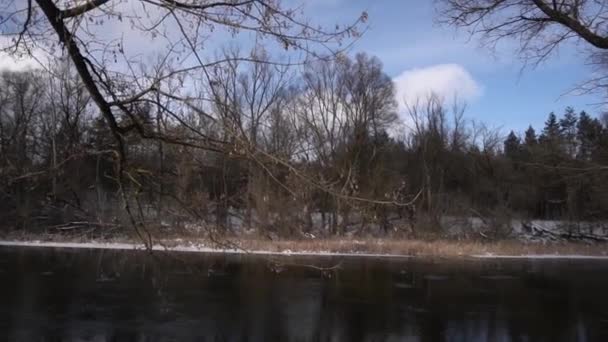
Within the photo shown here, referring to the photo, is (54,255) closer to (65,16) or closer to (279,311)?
(279,311)

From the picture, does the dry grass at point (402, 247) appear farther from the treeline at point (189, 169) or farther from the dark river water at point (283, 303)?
the dark river water at point (283, 303)

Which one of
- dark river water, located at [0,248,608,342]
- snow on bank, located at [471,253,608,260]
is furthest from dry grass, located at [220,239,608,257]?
dark river water, located at [0,248,608,342]

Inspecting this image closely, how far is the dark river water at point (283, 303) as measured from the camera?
39.7 feet

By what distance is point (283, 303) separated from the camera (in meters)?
15.6

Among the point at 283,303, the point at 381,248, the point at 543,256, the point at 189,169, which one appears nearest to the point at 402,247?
the point at 381,248

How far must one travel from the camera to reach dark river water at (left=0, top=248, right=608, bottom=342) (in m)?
12.1

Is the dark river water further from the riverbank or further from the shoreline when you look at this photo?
the riverbank

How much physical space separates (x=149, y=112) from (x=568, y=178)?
21.8 ft

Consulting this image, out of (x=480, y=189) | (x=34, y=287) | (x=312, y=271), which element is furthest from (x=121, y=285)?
(x=480, y=189)

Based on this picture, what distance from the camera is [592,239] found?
40938mm

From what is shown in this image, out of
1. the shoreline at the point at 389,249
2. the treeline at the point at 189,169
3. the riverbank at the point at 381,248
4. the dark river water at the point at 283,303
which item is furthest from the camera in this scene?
the riverbank at the point at 381,248

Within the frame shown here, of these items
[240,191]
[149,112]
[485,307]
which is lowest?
[485,307]

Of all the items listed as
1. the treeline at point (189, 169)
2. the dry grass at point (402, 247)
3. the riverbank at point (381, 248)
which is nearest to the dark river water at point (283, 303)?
the treeline at point (189, 169)

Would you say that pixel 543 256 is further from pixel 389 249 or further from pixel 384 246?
pixel 384 246
